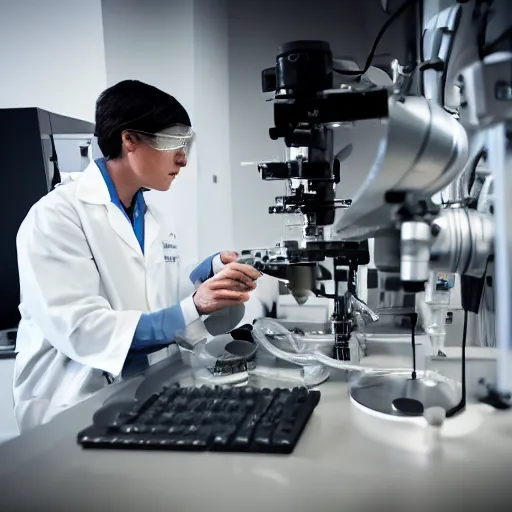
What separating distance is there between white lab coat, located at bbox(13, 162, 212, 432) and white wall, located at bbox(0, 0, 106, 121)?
3.44ft

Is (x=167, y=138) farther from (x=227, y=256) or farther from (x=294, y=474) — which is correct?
(x=294, y=474)

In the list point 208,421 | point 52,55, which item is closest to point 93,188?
point 208,421

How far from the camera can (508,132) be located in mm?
422

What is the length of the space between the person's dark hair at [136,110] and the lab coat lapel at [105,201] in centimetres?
13

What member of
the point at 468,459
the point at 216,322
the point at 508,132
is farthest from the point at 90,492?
the point at 216,322

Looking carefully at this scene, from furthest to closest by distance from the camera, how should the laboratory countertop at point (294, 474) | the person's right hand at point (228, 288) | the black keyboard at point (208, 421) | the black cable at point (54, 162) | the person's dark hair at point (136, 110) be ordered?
the black cable at point (54, 162) → the person's dark hair at point (136, 110) → the person's right hand at point (228, 288) → the black keyboard at point (208, 421) → the laboratory countertop at point (294, 474)

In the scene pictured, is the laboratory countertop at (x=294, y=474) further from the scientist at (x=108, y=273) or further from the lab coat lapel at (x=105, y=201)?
the lab coat lapel at (x=105, y=201)

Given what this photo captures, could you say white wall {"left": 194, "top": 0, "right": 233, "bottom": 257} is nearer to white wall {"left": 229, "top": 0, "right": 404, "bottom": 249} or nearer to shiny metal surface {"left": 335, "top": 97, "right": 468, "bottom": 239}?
white wall {"left": 229, "top": 0, "right": 404, "bottom": 249}

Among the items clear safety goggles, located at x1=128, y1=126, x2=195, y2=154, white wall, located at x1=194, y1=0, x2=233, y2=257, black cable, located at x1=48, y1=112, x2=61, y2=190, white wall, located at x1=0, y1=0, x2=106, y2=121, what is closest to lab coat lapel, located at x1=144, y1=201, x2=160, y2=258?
clear safety goggles, located at x1=128, y1=126, x2=195, y2=154

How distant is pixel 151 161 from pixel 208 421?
2.77 ft

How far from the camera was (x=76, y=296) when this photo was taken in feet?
3.62

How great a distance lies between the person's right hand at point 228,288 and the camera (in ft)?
3.43

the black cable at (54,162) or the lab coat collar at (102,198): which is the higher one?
the black cable at (54,162)

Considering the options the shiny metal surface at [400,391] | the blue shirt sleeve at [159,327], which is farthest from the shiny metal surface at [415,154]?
the blue shirt sleeve at [159,327]
